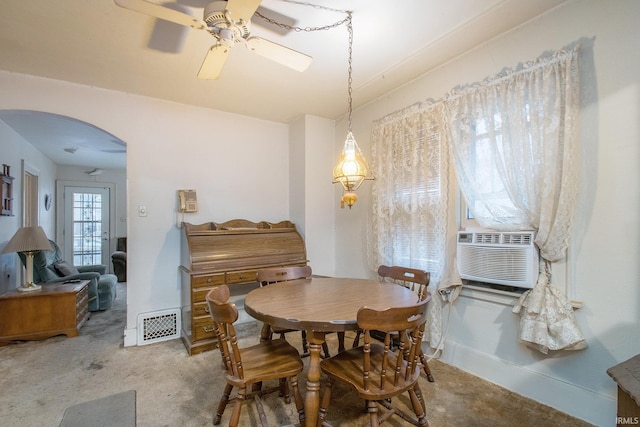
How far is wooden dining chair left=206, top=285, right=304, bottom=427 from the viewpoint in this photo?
4.81ft

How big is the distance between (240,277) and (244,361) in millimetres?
1347

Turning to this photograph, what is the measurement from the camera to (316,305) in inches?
66.7

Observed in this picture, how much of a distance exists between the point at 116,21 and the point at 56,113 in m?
1.37

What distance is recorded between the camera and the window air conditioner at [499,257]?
193 cm

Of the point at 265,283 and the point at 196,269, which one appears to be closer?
the point at 265,283

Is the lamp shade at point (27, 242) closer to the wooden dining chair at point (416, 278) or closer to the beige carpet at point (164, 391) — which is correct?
the beige carpet at point (164, 391)

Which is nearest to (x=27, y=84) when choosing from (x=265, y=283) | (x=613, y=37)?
(x=265, y=283)

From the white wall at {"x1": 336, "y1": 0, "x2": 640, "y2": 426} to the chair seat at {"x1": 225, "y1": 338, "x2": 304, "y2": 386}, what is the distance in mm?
1547

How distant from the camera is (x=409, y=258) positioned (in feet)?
8.95

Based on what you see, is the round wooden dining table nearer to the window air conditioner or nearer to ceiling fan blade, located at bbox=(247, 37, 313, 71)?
the window air conditioner

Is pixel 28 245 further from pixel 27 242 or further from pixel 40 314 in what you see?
pixel 40 314

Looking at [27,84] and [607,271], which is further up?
[27,84]

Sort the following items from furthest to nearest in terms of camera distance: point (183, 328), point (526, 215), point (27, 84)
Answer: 1. point (183, 328)
2. point (27, 84)
3. point (526, 215)

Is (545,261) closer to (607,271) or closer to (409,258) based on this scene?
(607,271)
